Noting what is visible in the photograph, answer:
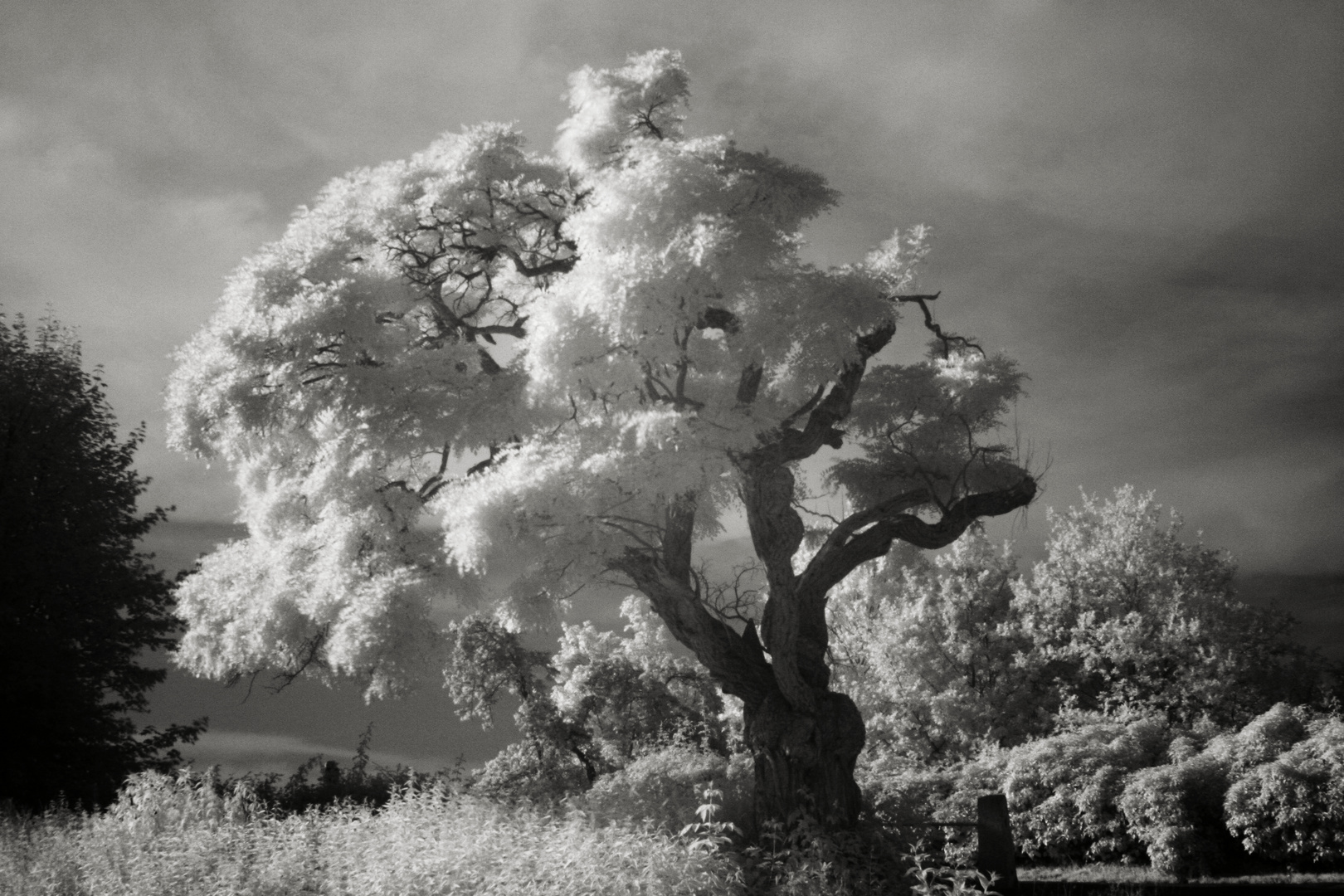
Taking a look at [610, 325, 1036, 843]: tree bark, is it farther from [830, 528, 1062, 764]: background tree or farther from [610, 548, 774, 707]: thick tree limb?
[830, 528, 1062, 764]: background tree

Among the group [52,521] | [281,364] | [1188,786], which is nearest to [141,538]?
[52,521]

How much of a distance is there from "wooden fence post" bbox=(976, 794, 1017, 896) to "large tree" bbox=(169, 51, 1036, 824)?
5.56ft

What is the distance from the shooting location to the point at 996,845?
42.7ft

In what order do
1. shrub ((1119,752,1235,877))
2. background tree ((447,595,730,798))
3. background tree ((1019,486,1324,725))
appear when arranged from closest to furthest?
1. shrub ((1119,752,1235,877))
2. background tree ((447,595,730,798))
3. background tree ((1019,486,1324,725))

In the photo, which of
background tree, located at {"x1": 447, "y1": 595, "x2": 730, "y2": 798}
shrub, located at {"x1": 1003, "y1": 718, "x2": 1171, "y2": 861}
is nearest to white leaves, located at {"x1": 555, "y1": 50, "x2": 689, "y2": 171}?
background tree, located at {"x1": 447, "y1": 595, "x2": 730, "y2": 798}

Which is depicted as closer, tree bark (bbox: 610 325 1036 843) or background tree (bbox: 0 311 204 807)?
tree bark (bbox: 610 325 1036 843)

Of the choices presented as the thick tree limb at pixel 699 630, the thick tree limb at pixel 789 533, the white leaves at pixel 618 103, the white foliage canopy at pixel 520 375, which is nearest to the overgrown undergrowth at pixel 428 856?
the thick tree limb at pixel 699 630

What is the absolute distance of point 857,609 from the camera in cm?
3206

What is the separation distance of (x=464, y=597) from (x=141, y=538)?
12860 millimetres

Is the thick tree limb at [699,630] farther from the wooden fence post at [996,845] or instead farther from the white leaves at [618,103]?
the white leaves at [618,103]

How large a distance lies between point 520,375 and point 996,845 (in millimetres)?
8364

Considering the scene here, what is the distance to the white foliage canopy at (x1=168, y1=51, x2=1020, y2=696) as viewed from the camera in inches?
491

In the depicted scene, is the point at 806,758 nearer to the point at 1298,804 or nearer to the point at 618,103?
the point at 1298,804

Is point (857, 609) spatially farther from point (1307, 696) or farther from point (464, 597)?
point (464, 597)
